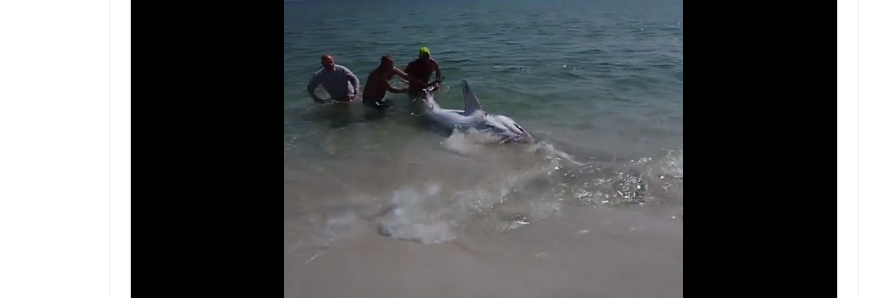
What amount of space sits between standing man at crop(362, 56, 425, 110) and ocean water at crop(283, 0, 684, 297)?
0.13 m

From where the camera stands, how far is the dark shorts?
234 inches

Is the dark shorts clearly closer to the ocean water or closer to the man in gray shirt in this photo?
the ocean water

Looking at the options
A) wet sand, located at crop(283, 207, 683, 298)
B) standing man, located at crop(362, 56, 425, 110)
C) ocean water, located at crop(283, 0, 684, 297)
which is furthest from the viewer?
standing man, located at crop(362, 56, 425, 110)

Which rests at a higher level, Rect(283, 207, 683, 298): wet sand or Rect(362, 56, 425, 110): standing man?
Rect(362, 56, 425, 110): standing man

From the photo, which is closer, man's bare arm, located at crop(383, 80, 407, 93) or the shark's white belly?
the shark's white belly

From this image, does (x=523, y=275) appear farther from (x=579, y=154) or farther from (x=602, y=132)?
(x=602, y=132)

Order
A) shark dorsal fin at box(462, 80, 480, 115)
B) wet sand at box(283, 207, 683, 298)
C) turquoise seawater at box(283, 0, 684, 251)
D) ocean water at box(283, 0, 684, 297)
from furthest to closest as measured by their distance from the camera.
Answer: shark dorsal fin at box(462, 80, 480, 115)
turquoise seawater at box(283, 0, 684, 251)
ocean water at box(283, 0, 684, 297)
wet sand at box(283, 207, 683, 298)

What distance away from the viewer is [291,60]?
25.5 feet

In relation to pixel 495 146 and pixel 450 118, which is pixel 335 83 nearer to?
pixel 450 118

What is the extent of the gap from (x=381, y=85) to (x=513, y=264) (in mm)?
3094

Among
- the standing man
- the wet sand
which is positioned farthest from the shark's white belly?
the wet sand

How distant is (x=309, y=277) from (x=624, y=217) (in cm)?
201

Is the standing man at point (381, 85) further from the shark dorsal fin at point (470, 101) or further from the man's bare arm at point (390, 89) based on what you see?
the shark dorsal fin at point (470, 101)

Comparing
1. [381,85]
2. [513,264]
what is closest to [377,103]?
[381,85]
